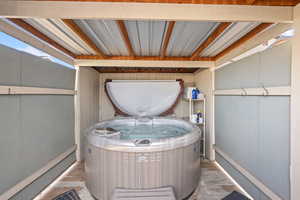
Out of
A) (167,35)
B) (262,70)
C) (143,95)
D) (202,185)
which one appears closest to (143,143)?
(202,185)

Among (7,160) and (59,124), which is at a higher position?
(59,124)

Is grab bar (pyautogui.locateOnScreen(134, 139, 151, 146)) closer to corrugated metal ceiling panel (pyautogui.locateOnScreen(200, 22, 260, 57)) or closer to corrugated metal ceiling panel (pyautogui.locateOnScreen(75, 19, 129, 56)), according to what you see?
corrugated metal ceiling panel (pyautogui.locateOnScreen(75, 19, 129, 56))

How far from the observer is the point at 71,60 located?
3.03 metres

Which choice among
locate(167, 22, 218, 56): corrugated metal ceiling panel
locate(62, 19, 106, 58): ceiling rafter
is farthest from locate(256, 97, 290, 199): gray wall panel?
locate(62, 19, 106, 58): ceiling rafter

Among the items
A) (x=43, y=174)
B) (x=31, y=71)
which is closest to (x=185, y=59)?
(x=31, y=71)

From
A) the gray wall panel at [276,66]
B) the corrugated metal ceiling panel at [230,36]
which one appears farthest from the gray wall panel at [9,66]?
the gray wall panel at [276,66]

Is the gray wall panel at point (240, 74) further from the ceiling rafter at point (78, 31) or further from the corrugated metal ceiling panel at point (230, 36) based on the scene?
the ceiling rafter at point (78, 31)

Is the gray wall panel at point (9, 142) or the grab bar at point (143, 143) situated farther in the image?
the grab bar at point (143, 143)

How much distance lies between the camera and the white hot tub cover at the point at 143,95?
158 inches

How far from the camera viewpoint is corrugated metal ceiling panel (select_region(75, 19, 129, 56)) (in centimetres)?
178

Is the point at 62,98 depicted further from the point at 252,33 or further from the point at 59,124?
the point at 252,33

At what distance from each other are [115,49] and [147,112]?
6.45 ft

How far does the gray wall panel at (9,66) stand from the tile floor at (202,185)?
61.1 inches

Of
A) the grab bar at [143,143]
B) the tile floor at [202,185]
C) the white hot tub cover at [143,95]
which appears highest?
the white hot tub cover at [143,95]
